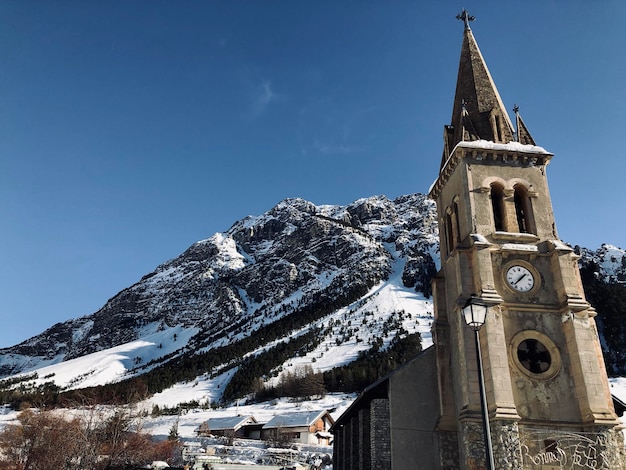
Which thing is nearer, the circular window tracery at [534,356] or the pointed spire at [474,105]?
the circular window tracery at [534,356]

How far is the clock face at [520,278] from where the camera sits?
2245 centimetres

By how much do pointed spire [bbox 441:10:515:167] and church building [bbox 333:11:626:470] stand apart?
0.10 metres

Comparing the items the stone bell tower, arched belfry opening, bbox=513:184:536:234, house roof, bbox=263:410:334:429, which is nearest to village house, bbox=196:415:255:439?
house roof, bbox=263:410:334:429

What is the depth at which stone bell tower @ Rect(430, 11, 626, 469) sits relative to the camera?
19.5 m

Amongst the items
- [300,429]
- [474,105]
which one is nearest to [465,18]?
[474,105]

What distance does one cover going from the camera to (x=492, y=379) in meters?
19.8

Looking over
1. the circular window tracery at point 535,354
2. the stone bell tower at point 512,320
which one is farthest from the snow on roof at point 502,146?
the circular window tracery at point 535,354

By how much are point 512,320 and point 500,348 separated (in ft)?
5.99

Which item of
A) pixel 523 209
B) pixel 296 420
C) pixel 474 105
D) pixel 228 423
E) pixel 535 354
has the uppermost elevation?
pixel 474 105

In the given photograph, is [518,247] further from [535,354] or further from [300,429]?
[300,429]

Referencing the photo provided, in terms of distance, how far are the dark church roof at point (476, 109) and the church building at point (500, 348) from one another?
10cm

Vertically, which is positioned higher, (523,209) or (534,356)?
(523,209)

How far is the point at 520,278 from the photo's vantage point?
74.1 feet

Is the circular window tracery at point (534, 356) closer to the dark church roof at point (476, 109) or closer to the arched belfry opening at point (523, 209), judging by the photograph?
the arched belfry opening at point (523, 209)
